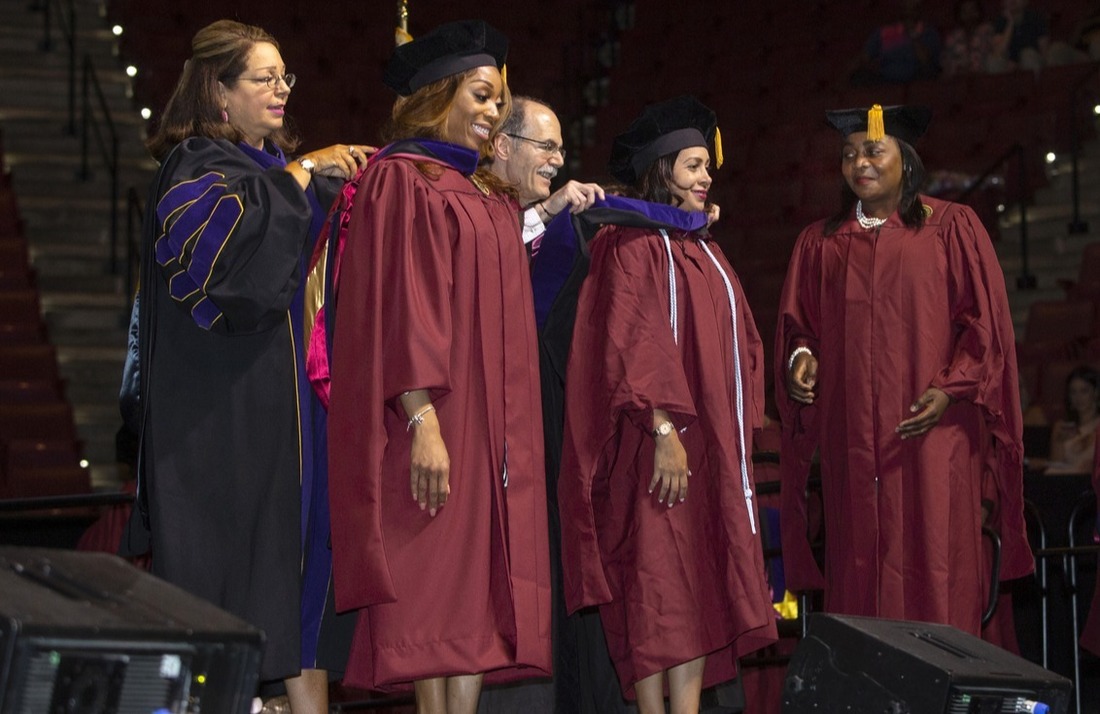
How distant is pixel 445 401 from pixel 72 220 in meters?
7.26

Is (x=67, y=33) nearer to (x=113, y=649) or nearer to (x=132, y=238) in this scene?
(x=132, y=238)

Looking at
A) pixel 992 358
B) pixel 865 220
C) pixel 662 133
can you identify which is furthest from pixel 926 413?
pixel 662 133

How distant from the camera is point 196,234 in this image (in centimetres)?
318

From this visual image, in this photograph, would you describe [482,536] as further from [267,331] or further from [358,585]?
[267,331]

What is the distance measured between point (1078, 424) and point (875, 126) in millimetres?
3466

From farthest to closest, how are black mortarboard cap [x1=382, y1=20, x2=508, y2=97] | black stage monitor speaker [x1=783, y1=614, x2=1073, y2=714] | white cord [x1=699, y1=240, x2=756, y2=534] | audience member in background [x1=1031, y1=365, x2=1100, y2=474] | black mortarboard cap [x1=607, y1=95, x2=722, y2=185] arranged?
audience member in background [x1=1031, y1=365, x2=1100, y2=474] → black mortarboard cap [x1=607, y1=95, x2=722, y2=185] → white cord [x1=699, y1=240, x2=756, y2=534] → black mortarboard cap [x1=382, y1=20, x2=508, y2=97] → black stage monitor speaker [x1=783, y1=614, x2=1073, y2=714]

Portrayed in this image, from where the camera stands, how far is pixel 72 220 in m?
9.95

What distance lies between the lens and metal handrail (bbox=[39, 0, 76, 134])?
10.3 metres

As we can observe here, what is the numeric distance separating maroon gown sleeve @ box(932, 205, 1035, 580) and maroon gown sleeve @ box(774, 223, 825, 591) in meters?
0.38

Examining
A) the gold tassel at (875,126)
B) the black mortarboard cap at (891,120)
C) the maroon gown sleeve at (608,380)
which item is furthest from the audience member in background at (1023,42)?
the maroon gown sleeve at (608,380)

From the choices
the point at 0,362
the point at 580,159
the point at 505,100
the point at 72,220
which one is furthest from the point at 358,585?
the point at 580,159

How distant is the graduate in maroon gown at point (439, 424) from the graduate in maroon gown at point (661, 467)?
1.18 feet

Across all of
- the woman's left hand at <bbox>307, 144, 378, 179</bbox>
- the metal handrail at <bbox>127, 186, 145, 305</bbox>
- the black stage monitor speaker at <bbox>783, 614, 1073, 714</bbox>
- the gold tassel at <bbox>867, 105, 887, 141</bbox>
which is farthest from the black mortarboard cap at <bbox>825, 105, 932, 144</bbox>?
the metal handrail at <bbox>127, 186, 145, 305</bbox>

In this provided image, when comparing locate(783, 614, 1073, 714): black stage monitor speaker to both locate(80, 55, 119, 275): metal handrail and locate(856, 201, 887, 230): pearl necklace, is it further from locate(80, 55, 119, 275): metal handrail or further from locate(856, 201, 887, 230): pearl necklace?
locate(80, 55, 119, 275): metal handrail
